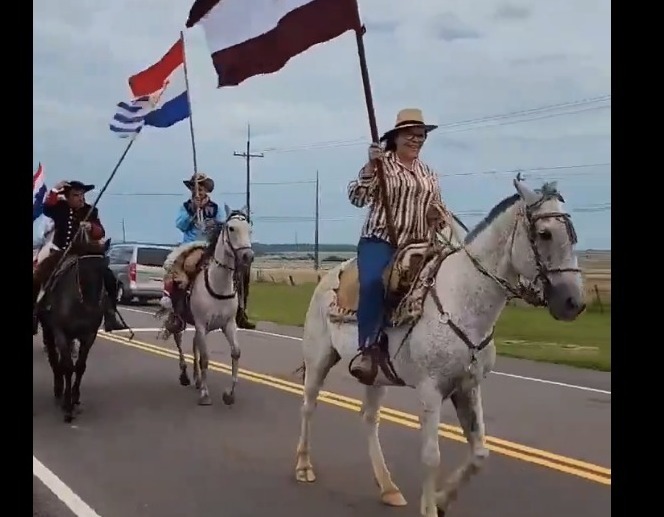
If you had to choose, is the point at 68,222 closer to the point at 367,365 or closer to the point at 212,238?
the point at 212,238

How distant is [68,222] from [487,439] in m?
5.41

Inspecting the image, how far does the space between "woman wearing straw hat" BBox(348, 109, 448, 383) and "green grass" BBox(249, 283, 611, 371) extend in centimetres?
890

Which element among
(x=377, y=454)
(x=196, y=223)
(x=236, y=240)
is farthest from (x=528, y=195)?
(x=196, y=223)

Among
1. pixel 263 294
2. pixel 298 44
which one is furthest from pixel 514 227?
pixel 263 294

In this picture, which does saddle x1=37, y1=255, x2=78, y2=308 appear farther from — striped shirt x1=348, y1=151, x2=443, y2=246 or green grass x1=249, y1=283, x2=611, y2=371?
green grass x1=249, y1=283, x2=611, y2=371

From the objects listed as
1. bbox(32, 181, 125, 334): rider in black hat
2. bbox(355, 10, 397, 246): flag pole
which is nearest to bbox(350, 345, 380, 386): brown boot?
bbox(355, 10, 397, 246): flag pole

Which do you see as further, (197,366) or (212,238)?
(197,366)

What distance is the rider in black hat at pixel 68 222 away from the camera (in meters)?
Answer: 10.6

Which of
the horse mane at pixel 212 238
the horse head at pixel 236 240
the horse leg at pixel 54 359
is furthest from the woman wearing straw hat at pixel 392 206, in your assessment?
the horse leg at pixel 54 359

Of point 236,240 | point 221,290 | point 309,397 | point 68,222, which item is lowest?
point 309,397

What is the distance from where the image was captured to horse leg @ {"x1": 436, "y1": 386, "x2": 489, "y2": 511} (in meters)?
5.97

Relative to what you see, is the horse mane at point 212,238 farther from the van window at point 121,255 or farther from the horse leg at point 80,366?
the van window at point 121,255

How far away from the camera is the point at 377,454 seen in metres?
7.02

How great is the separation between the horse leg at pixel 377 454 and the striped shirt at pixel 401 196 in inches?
53.4
